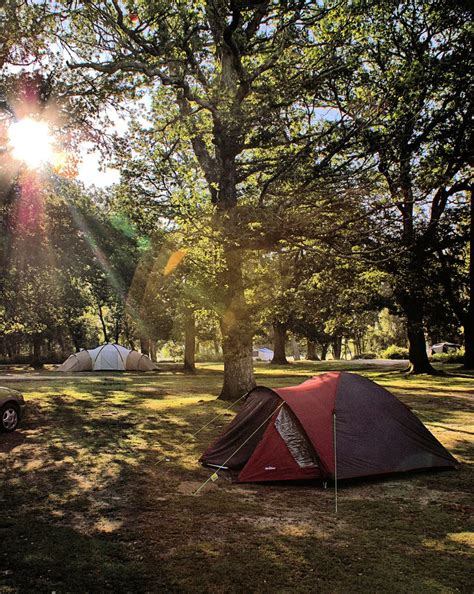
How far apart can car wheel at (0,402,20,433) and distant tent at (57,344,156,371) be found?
2634cm

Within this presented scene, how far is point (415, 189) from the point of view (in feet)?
49.8

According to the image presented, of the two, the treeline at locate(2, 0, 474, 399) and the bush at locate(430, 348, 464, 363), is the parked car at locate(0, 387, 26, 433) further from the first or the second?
the bush at locate(430, 348, 464, 363)

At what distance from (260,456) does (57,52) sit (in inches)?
440

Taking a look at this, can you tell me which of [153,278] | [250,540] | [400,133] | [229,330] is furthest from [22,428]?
[153,278]

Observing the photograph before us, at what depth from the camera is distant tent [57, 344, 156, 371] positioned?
38344 millimetres

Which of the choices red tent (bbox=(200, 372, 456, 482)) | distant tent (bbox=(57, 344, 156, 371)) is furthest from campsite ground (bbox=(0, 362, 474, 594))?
distant tent (bbox=(57, 344, 156, 371))

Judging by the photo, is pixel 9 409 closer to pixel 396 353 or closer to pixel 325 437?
pixel 325 437

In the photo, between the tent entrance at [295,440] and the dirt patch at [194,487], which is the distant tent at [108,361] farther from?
the tent entrance at [295,440]

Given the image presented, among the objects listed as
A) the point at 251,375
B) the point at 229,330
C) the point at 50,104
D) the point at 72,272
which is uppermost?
the point at 50,104

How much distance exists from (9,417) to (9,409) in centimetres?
Answer: 20

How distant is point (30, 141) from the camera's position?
13.4m

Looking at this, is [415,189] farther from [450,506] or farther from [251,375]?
[450,506]

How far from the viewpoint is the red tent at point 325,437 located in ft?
25.8

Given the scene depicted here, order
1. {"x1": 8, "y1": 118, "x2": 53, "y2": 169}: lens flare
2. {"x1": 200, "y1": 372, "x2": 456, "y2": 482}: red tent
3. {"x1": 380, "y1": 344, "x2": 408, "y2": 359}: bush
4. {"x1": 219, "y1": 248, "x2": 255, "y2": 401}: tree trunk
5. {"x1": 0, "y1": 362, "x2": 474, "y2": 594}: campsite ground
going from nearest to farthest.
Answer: {"x1": 0, "y1": 362, "x2": 474, "y2": 594}: campsite ground
{"x1": 200, "y1": 372, "x2": 456, "y2": 482}: red tent
{"x1": 8, "y1": 118, "x2": 53, "y2": 169}: lens flare
{"x1": 219, "y1": 248, "x2": 255, "y2": 401}: tree trunk
{"x1": 380, "y1": 344, "x2": 408, "y2": 359}: bush
